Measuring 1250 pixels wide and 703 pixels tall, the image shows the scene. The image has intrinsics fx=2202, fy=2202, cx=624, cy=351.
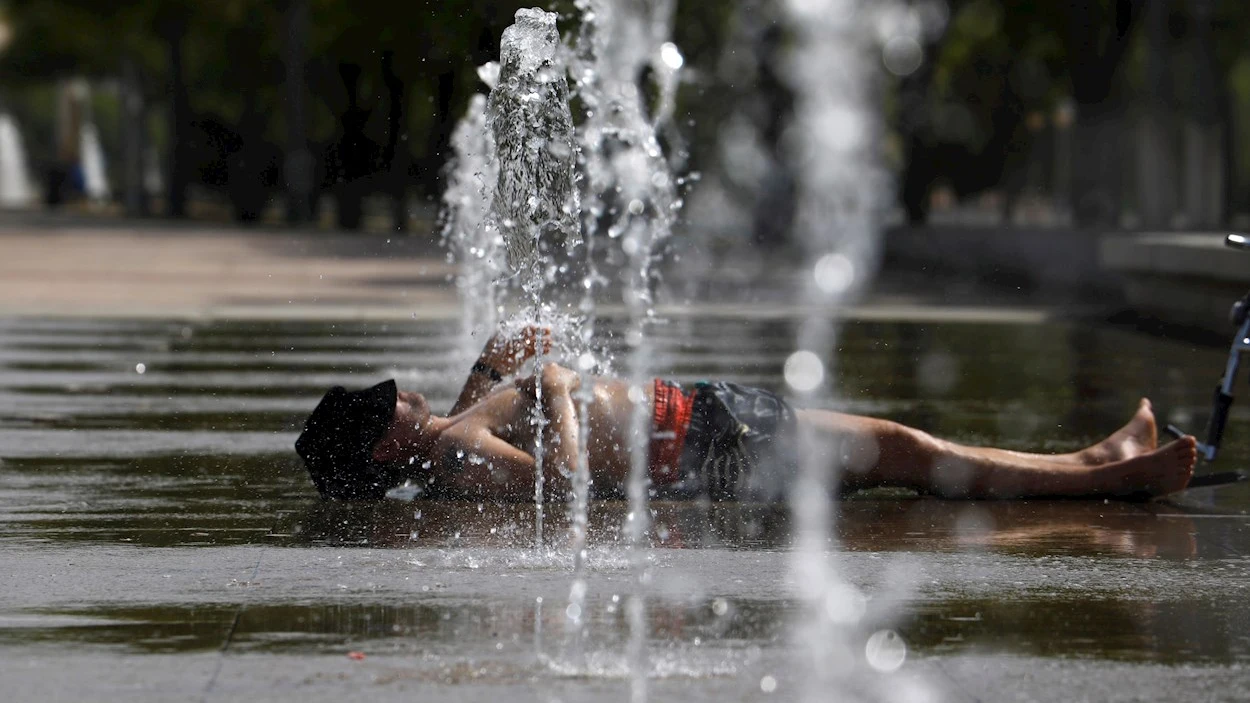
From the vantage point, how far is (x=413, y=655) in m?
5.12

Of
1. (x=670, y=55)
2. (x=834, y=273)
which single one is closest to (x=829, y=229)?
(x=670, y=55)

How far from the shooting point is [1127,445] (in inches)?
306

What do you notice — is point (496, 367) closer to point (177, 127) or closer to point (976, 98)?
point (177, 127)

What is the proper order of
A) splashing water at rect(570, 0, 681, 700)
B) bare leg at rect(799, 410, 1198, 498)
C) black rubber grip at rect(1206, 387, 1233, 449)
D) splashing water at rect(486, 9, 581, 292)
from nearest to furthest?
1. splashing water at rect(570, 0, 681, 700)
2. bare leg at rect(799, 410, 1198, 498)
3. black rubber grip at rect(1206, 387, 1233, 449)
4. splashing water at rect(486, 9, 581, 292)

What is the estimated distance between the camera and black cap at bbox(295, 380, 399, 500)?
23.3 feet

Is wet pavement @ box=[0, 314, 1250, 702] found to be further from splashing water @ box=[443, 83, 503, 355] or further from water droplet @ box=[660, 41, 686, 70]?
water droplet @ box=[660, 41, 686, 70]

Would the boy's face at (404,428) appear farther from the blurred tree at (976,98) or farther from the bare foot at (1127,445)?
the blurred tree at (976,98)

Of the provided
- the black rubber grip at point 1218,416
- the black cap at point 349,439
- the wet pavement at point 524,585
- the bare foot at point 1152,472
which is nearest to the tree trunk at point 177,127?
the wet pavement at point 524,585

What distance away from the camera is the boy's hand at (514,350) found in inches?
299

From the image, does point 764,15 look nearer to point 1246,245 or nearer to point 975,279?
point 975,279

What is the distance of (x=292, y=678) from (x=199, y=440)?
5.00 m

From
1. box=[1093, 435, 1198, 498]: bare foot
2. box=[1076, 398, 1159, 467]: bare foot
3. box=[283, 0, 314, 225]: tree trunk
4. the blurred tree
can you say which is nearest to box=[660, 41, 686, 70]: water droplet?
the blurred tree

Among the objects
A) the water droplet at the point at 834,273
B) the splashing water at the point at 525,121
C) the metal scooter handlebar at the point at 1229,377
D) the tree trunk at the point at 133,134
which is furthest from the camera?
the tree trunk at the point at 133,134

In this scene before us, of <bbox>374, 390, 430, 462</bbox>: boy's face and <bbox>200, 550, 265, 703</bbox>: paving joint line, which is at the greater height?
<bbox>374, 390, 430, 462</bbox>: boy's face
